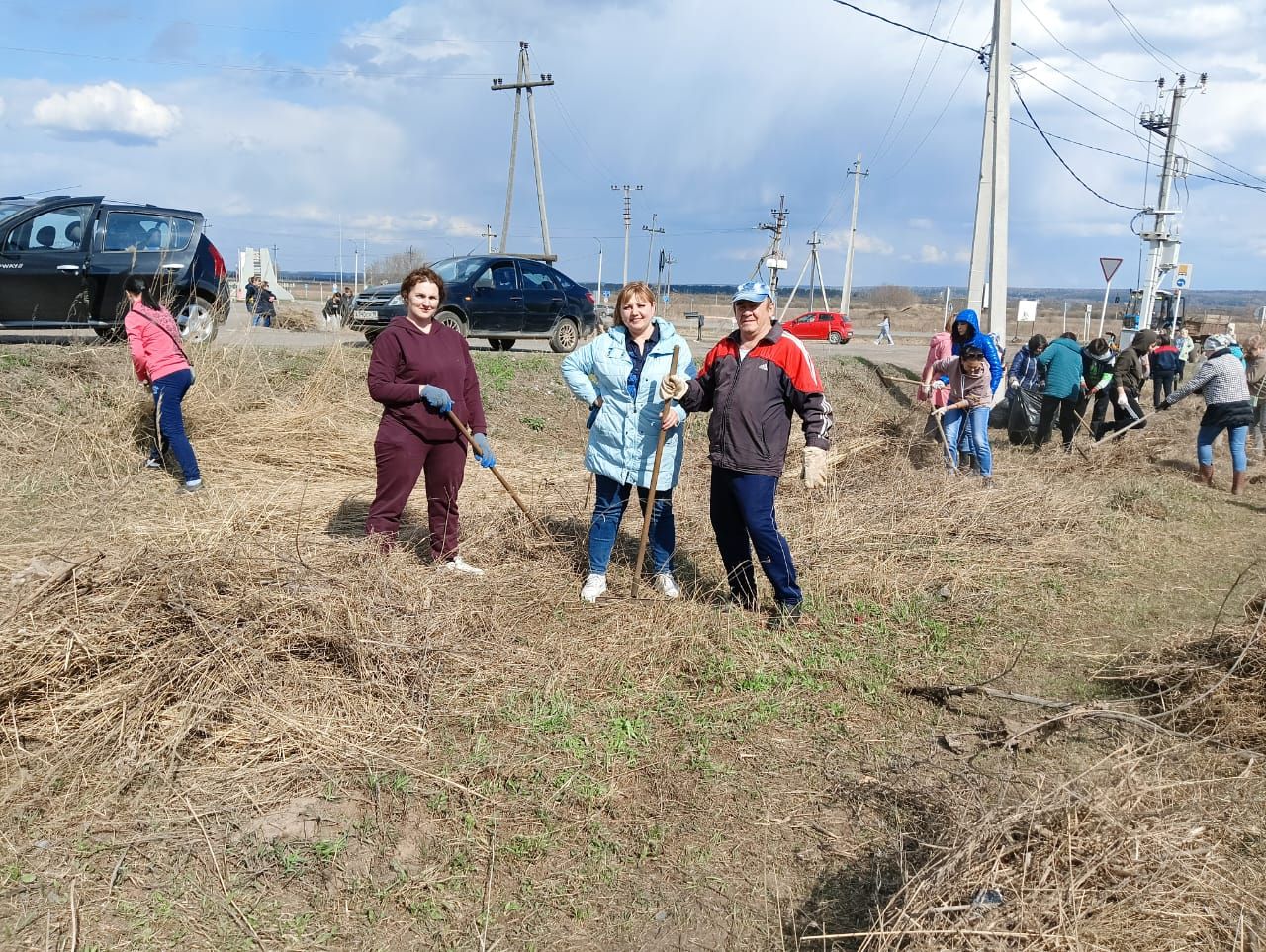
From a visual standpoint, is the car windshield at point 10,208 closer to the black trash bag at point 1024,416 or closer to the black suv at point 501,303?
the black suv at point 501,303

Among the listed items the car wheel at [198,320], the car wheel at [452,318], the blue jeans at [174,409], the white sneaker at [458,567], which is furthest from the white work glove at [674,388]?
the car wheel at [452,318]

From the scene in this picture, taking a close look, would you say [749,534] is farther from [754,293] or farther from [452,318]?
[452,318]

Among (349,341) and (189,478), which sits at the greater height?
(349,341)

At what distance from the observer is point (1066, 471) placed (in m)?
9.29

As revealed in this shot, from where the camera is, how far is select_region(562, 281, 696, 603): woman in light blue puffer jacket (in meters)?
4.66

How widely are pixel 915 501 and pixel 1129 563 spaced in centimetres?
147

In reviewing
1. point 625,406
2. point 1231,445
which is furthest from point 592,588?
point 1231,445

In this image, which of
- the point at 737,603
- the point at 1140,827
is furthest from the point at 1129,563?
the point at 1140,827

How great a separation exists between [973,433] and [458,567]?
4997 millimetres

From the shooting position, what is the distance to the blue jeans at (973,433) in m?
7.95

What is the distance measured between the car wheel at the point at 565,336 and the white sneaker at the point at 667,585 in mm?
9551

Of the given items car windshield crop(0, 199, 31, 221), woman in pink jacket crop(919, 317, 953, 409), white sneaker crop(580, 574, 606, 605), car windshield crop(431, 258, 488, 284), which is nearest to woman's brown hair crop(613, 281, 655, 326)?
white sneaker crop(580, 574, 606, 605)

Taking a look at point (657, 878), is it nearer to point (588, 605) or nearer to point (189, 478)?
point (588, 605)

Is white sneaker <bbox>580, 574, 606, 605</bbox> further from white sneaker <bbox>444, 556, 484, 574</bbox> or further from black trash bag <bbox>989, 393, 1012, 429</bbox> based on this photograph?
black trash bag <bbox>989, 393, 1012, 429</bbox>
